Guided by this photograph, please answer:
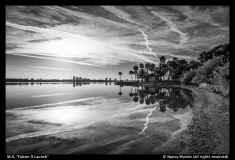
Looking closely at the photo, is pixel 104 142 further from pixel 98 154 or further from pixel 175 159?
pixel 175 159

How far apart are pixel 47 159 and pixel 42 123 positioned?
4458 millimetres

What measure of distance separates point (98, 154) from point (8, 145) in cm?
383

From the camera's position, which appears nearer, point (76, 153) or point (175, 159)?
point (175, 159)

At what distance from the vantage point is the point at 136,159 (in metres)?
4.18

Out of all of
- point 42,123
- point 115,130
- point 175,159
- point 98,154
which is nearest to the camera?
point 175,159
